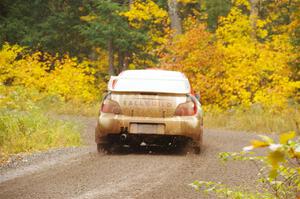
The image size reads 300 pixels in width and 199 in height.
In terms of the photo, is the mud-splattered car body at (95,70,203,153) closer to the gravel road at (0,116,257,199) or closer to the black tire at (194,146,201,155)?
the black tire at (194,146,201,155)

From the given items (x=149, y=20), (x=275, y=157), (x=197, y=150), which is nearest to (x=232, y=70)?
(x=149, y=20)

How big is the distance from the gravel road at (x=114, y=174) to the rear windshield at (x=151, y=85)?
1.10 meters

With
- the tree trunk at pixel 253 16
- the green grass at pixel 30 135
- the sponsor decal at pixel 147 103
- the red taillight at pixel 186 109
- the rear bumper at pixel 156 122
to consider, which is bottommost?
the green grass at pixel 30 135

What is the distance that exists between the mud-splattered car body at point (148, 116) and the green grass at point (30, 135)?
4.75ft

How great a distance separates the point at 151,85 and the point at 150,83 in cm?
9

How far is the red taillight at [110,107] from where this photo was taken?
10649 mm

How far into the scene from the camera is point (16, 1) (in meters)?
33.0

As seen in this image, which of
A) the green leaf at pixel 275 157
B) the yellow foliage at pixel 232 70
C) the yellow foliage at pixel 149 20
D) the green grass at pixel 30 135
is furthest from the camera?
the yellow foliage at pixel 149 20

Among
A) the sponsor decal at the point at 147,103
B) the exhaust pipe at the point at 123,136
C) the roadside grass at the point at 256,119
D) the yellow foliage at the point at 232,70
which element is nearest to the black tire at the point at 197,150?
the sponsor decal at the point at 147,103

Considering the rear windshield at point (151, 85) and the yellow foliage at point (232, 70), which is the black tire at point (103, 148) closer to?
the rear windshield at point (151, 85)

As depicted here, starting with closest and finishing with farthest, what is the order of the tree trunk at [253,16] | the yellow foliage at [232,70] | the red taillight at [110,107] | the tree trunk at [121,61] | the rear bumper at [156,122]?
the rear bumper at [156,122] → the red taillight at [110,107] → the yellow foliage at [232,70] → the tree trunk at [253,16] → the tree trunk at [121,61]

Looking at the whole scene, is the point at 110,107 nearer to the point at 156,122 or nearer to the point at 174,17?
the point at 156,122

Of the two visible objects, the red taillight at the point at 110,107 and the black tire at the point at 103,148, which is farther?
the black tire at the point at 103,148

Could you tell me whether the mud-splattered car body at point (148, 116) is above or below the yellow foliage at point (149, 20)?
below
